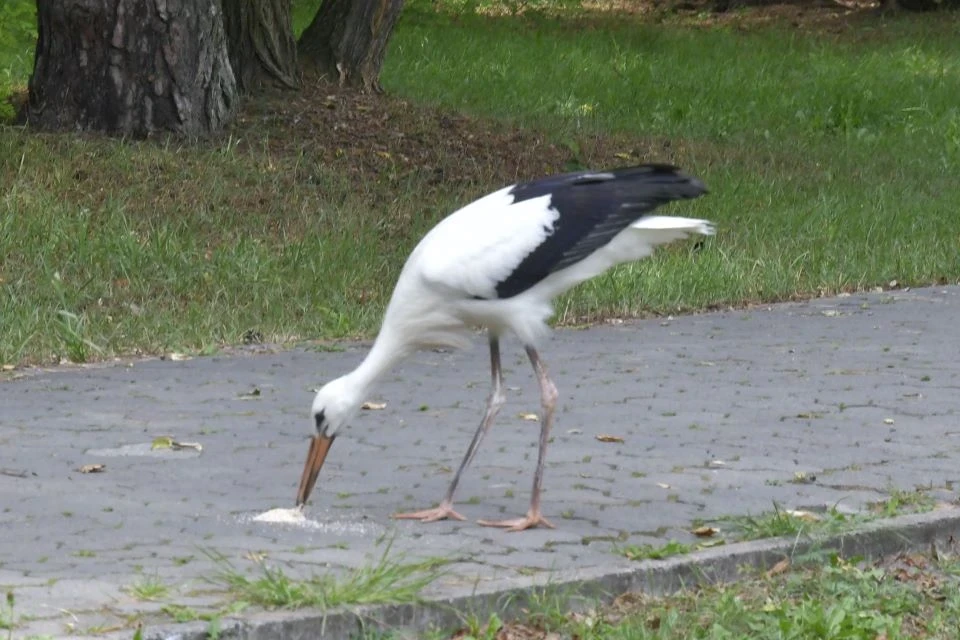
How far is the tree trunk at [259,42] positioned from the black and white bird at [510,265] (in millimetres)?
8781

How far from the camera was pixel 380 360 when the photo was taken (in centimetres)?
601

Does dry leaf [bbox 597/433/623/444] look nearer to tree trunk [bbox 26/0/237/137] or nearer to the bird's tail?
the bird's tail

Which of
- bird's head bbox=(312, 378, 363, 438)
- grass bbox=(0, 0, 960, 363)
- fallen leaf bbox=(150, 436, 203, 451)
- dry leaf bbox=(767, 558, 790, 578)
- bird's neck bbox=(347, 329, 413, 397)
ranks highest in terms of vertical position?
bird's neck bbox=(347, 329, 413, 397)

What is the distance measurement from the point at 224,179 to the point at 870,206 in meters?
5.40

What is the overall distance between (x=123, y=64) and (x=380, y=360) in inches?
300

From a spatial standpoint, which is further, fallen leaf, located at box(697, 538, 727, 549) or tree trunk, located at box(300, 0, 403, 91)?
tree trunk, located at box(300, 0, 403, 91)

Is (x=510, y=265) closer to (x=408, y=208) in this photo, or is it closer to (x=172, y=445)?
(x=172, y=445)

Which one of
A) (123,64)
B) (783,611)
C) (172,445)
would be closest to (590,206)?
(783,611)

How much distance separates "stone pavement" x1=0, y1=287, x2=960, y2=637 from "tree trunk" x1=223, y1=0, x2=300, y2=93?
541 centimetres

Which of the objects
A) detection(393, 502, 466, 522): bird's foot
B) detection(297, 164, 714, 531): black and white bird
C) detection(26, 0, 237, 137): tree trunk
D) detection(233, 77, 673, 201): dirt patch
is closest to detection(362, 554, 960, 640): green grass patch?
detection(297, 164, 714, 531): black and white bird

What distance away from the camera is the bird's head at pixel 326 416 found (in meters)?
5.84

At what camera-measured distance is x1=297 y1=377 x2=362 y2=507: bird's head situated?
5.84m

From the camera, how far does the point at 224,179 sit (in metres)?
12.7

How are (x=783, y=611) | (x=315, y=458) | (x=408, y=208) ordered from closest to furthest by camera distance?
(x=783, y=611)
(x=315, y=458)
(x=408, y=208)
